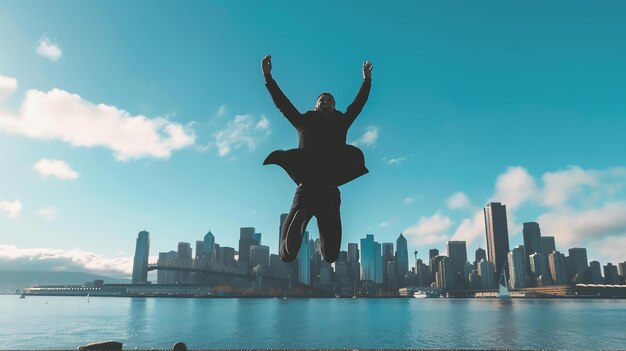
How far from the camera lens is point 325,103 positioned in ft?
25.5

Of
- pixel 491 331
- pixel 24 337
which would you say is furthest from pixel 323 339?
pixel 24 337

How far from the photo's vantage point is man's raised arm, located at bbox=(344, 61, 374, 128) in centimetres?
795

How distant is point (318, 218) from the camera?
767 centimetres

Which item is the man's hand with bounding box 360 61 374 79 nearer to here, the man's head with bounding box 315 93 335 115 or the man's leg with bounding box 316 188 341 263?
the man's head with bounding box 315 93 335 115

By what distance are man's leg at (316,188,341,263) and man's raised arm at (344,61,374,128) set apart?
1383 mm

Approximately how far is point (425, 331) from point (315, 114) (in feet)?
267

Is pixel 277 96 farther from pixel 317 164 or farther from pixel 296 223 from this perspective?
pixel 296 223

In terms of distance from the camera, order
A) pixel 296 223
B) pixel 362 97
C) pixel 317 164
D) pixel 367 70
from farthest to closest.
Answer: pixel 367 70 → pixel 362 97 → pixel 296 223 → pixel 317 164

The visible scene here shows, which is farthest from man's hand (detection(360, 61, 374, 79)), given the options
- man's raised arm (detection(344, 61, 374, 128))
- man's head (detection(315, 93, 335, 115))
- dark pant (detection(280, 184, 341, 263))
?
dark pant (detection(280, 184, 341, 263))

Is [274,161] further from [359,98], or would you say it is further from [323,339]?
[323,339]

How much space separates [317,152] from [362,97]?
5.20 feet

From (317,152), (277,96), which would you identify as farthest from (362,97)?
(277,96)

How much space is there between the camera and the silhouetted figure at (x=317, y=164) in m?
7.46

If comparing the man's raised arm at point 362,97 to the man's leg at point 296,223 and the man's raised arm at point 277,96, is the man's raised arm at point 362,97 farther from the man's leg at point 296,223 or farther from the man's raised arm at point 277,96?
the man's leg at point 296,223
